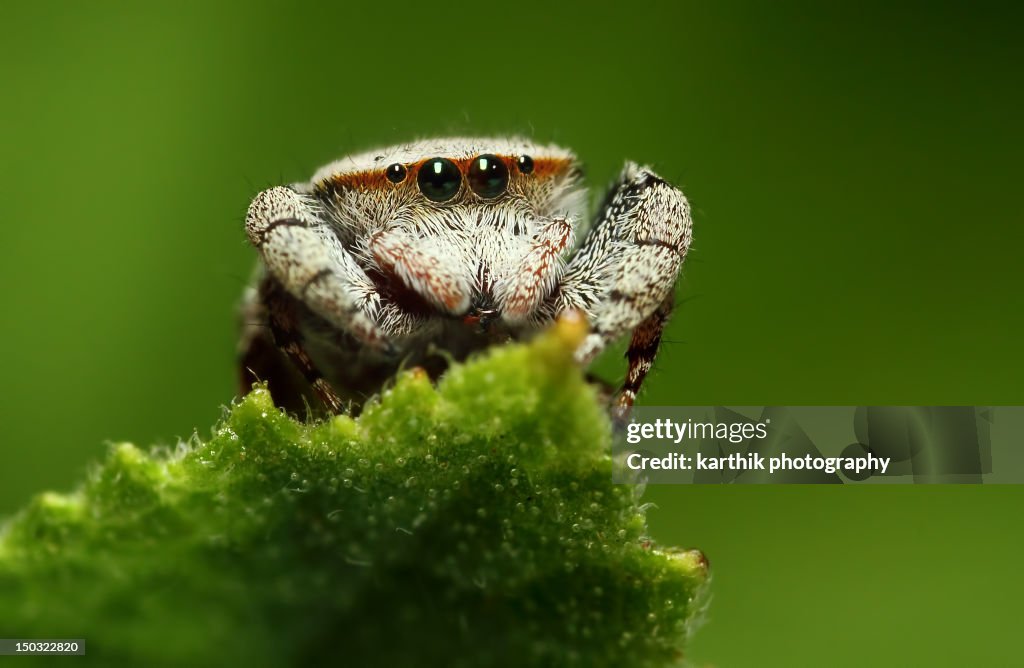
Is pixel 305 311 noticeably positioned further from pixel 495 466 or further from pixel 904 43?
pixel 904 43

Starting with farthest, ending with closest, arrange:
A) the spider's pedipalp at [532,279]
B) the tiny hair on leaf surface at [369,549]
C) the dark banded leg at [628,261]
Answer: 1. the spider's pedipalp at [532,279]
2. the dark banded leg at [628,261]
3. the tiny hair on leaf surface at [369,549]

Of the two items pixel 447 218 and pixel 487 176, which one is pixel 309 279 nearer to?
pixel 447 218

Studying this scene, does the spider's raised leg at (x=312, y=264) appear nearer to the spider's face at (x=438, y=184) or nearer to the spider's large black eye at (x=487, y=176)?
the spider's face at (x=438, y=184)

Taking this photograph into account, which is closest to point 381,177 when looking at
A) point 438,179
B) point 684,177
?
point 438,179

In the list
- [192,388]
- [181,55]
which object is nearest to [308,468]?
[192,388]

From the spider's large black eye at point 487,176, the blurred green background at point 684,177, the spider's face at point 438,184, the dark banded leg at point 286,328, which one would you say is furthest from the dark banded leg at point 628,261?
the blurred green background at point 684,177

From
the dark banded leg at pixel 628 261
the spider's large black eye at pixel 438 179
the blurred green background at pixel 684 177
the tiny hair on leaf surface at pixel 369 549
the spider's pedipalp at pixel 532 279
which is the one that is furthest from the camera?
the blurred green background at pixel 684 177

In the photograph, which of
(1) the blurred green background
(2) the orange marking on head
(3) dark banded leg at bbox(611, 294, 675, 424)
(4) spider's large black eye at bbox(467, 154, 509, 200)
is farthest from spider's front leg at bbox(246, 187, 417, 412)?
(1) the blurred green background
